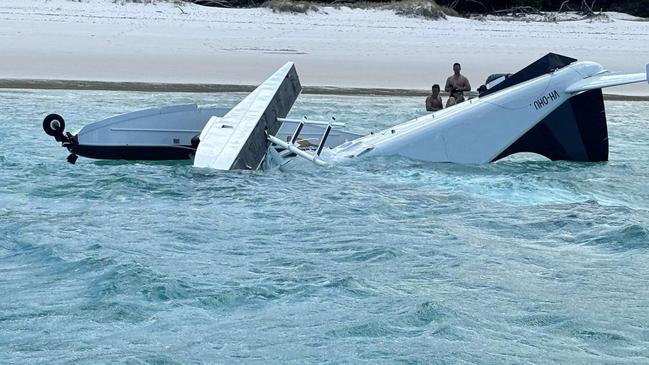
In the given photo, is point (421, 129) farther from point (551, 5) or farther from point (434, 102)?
point (551, 5)

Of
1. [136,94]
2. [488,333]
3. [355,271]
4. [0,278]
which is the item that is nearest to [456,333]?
[488,333]

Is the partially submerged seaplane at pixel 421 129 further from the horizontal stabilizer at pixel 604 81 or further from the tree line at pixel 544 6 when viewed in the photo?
the tree line at pixel 544 6

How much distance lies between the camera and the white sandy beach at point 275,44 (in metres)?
27.5

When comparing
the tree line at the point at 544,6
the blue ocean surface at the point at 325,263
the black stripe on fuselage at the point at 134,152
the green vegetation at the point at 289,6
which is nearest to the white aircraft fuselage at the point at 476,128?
the blue ocean surface at the point at 325,263

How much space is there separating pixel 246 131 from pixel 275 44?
17475 mm

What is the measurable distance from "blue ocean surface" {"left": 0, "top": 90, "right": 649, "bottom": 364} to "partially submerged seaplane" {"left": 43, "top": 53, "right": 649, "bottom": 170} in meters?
0.22

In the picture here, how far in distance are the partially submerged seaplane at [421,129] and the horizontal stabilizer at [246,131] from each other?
0.02 m

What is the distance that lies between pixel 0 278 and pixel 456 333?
394cm

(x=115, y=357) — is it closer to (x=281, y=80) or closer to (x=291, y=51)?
(x=281, y=80)

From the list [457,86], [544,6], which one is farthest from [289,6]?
[457,86]

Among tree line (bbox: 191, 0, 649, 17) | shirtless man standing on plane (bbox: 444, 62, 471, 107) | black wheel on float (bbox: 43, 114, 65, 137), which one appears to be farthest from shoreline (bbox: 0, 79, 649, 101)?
tree line (bbox: 191, 0, 649, 17)

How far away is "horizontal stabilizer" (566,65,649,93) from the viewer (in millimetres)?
14203

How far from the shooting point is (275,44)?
31.0 m

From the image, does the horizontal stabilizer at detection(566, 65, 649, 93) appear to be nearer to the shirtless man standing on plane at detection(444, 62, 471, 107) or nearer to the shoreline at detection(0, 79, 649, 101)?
the shirtless man standing on plane at detection(444, 62, 471, 107)
